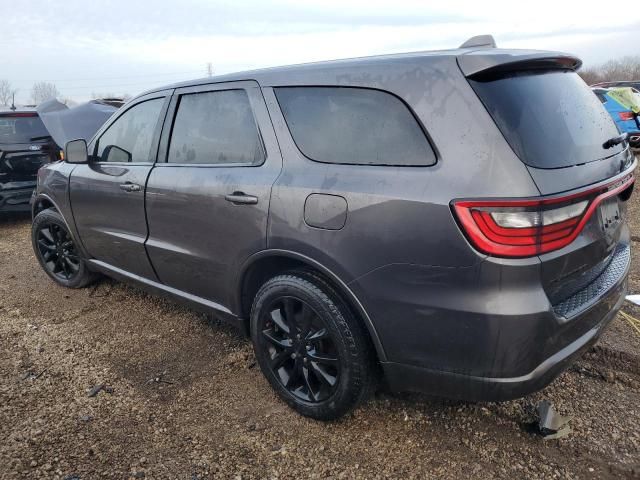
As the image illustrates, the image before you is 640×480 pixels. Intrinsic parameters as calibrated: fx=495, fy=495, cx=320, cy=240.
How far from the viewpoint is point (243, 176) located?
2602mm

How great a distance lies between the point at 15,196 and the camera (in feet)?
21.8

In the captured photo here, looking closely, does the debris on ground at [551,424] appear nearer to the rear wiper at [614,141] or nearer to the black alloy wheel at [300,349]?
the black alloy wheel at [300,349]

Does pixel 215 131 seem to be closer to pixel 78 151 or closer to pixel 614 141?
pixel 78 151

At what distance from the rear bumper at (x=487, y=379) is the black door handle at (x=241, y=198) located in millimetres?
1037

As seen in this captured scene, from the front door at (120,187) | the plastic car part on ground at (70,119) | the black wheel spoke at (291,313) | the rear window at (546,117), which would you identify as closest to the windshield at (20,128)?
the plastic car part on ground at (70,119)

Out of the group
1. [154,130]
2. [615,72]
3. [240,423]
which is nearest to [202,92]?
[154,130]

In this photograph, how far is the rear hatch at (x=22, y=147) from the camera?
6578mm

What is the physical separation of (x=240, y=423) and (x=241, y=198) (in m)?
1.17

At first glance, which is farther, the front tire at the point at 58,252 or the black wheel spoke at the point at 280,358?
the front tire at the point at 58,252

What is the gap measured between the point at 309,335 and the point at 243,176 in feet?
2.93

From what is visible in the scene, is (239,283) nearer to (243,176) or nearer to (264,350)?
(264,350)

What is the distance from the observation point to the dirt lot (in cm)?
225

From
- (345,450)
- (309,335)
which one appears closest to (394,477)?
(345,450)

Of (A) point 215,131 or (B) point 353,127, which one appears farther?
(A) point 215,131
